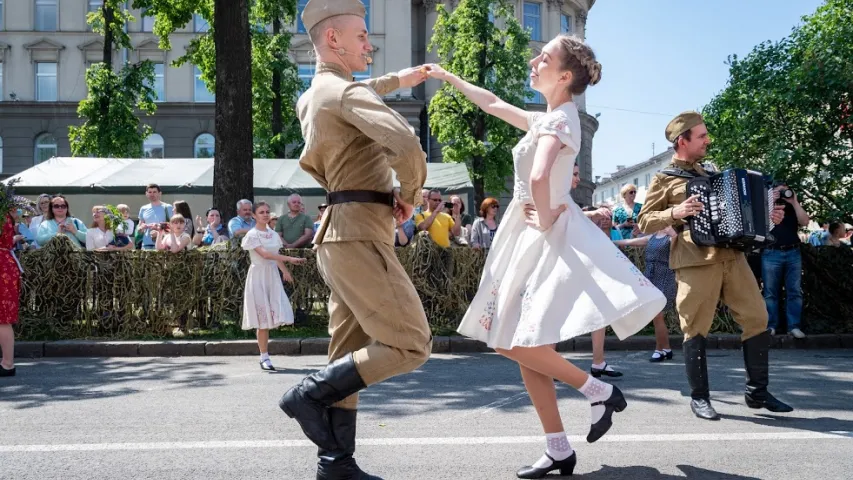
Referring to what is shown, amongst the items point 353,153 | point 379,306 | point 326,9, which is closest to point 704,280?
point 379,306

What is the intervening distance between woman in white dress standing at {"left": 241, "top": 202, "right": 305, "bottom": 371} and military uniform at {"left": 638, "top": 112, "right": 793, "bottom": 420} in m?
4.55

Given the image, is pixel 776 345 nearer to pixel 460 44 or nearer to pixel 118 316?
pixel 118 316

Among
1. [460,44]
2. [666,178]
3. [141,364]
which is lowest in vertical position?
[141,364]

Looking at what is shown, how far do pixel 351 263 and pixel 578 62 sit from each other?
163 cm

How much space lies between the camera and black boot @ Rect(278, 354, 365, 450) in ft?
12.5

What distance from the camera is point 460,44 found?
1407 inches

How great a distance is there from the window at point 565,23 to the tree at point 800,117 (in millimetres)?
38986

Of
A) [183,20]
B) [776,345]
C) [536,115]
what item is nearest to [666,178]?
[536,115]

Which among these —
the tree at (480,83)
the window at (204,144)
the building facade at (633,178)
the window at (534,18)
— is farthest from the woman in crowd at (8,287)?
the building facade at (633,178)

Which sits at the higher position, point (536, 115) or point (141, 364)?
point (536, 115)

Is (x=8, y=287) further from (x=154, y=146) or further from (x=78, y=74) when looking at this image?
(x=78, y=74)

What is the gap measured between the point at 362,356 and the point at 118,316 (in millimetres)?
8367

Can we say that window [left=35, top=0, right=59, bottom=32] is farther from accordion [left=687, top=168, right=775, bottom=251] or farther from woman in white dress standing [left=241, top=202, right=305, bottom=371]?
accordion [left=687, top=168, right=775, bottom=251]

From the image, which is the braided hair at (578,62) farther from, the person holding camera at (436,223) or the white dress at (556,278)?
the person holding camera at (436,223)
